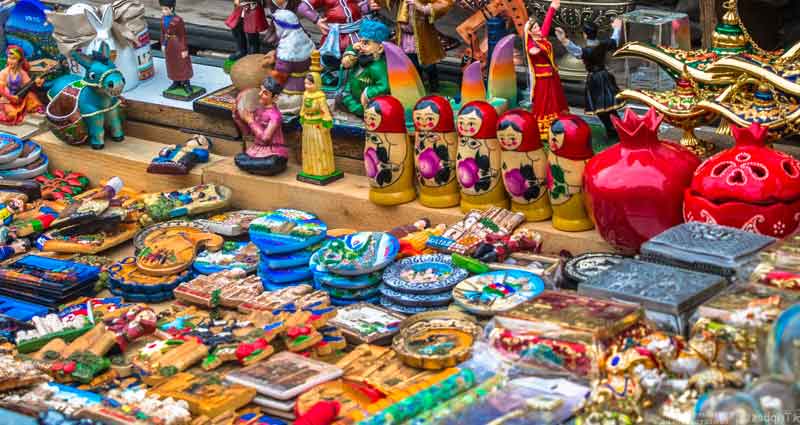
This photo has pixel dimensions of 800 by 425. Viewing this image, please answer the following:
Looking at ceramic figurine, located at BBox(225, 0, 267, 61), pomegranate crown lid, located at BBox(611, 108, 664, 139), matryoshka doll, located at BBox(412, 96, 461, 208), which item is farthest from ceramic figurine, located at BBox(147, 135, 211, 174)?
pomegranate crown lid, located at BBox(611, 108, 664, 139)

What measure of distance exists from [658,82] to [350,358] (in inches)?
79.2

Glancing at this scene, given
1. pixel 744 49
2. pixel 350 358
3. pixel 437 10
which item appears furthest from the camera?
pixel 437 10

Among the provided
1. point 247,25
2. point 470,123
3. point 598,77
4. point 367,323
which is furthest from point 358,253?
point 247,25

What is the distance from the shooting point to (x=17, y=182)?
6.35 m

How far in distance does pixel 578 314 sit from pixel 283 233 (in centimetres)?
172

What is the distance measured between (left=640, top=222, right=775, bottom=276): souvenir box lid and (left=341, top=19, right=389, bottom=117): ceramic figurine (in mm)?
1884

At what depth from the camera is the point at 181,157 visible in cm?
621

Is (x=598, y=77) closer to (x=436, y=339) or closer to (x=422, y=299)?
(x=422, y=299)

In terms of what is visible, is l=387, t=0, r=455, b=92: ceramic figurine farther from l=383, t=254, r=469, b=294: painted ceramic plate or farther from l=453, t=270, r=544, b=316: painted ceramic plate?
l=453, t=270, r=544, b=316: painted ceramic plate

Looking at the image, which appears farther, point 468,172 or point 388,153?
point 388,153

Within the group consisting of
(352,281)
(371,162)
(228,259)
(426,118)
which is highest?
(426,118)

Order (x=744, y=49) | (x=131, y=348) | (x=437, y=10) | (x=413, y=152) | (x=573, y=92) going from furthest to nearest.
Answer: (x=573, y=92)
(x=437, y=10)
(x=413, y=152)
(x=744, y=49)
(x=131, y=348)

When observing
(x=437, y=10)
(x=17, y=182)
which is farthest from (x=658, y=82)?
(x=17, y=182)

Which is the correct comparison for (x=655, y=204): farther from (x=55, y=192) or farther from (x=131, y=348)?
(x=55, y=192)
